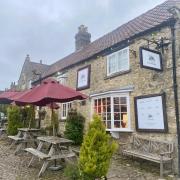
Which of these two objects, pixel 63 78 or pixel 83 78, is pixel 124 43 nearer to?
pixel 83 78

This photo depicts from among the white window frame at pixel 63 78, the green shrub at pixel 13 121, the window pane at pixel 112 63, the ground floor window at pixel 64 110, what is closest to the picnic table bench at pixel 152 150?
the window pane at pixel 112 63

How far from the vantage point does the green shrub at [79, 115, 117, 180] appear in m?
5.83

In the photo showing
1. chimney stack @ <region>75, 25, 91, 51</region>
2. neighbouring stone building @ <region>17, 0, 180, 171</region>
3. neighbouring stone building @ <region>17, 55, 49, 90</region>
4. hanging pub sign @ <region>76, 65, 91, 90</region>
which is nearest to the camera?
neighbouring stone building @ <region>17, 0, 180, 171</region>

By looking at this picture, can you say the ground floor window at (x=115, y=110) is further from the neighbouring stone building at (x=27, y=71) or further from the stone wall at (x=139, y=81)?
the neighbouring stone building at (x=27, y=71)

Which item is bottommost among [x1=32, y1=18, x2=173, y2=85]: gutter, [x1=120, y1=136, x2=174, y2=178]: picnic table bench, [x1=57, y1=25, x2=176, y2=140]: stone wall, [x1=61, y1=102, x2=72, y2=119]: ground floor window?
[x1=120, y1=136, x2=174, y2=178]: picnic table bench

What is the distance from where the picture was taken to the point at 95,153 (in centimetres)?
588

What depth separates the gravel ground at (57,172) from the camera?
709 centimetres

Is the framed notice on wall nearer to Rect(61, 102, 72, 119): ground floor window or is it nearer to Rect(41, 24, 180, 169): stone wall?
Rect(41, 24, 180, 169): stone wall

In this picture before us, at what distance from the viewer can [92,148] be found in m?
5.95

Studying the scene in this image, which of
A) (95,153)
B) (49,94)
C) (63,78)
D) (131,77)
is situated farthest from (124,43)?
(95,153)

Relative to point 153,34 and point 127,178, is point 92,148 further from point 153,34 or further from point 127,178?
point 153,34

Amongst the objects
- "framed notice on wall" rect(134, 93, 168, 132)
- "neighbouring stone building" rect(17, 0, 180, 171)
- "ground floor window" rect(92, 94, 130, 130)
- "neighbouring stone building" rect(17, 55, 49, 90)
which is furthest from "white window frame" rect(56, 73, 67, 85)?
"neighbouring stone building" rect(17, 55, 49, 90)

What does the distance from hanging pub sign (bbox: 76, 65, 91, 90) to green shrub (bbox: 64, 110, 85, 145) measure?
1.68m

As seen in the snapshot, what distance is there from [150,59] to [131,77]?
7.35 ft
